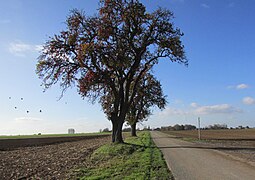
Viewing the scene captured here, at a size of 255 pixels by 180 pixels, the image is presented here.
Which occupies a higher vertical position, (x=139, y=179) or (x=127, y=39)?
(x=127, y=39)

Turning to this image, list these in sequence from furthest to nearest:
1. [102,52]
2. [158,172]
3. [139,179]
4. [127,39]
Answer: [127,39] → [102,52] → [158,172] → [139,179]

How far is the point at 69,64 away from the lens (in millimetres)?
26734

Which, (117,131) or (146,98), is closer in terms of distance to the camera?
(117,131)

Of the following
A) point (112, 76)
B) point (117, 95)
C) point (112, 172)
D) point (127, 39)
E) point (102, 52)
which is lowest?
point (112, 172)

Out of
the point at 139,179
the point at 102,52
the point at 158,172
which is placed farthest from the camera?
the point at 102,52

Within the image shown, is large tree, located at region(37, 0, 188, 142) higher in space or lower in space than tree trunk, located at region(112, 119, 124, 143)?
higher

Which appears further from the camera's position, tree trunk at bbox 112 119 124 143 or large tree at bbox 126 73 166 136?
large tree at bbox 126 73 166 136

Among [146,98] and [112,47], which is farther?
[146,98]

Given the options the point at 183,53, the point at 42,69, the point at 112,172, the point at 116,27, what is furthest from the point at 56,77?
the point at 112,172

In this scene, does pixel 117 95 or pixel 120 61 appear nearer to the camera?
pixel 120 61

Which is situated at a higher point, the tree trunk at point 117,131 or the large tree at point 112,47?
the large tree at point 112,47

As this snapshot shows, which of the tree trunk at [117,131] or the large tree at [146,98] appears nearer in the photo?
the tree trunk at [117,131]

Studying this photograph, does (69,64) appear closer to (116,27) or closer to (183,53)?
(116,27)

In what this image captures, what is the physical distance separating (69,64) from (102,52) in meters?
3.67
